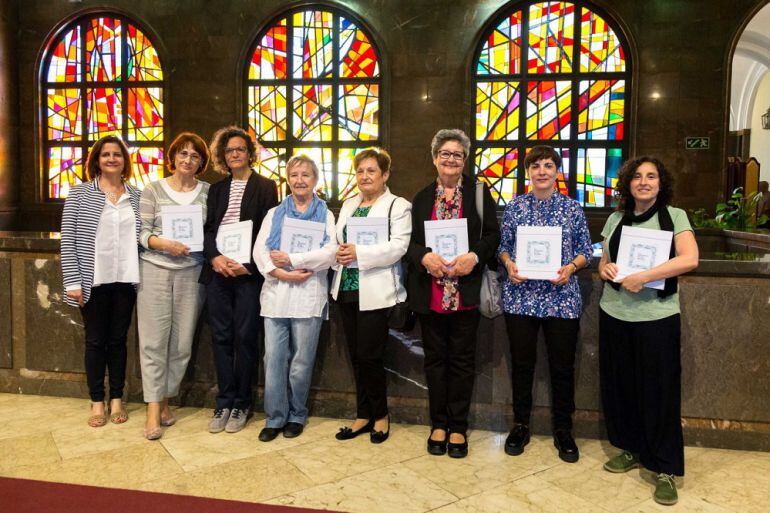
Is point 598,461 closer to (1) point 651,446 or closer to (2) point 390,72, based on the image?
(1) point 651,446

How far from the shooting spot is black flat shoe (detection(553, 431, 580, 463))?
10.2 ft

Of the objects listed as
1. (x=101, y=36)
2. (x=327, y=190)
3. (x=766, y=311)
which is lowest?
(x=766, y=311)

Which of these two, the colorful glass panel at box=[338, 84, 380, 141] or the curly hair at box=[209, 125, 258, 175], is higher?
the colorful glass panel at box=[338, 84, 380, 141]

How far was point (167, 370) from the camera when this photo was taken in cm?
357

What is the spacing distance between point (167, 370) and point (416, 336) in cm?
156

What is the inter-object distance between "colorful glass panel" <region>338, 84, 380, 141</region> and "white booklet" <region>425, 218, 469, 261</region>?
6857 millimetres

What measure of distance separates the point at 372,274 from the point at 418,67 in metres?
6.88

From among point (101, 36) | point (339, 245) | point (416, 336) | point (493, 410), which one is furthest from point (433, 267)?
point (101, 36)

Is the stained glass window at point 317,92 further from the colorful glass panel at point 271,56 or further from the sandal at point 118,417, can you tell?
the sandal at point 118,417

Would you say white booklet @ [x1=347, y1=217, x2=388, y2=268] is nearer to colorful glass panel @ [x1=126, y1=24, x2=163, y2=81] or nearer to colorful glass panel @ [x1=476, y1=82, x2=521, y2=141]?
colorful glass panel @ [x1=476, y1=82, x2=521, y2=141]

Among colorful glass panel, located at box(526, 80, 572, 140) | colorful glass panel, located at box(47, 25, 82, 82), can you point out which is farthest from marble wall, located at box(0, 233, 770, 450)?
colorful glass panel, located at box(47, 25, 82, 82)

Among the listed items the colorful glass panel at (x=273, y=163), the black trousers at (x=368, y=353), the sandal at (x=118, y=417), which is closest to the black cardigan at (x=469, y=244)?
the black trousers at (x=368, y=353)

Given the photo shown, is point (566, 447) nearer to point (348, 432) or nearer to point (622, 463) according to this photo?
point (622, 463)

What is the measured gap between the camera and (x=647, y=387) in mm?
2764
